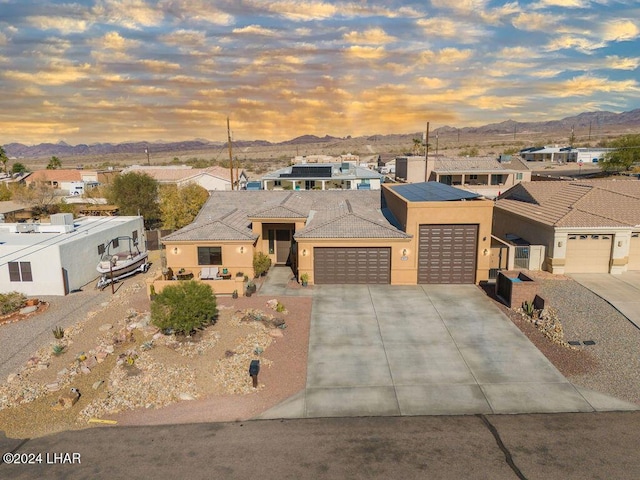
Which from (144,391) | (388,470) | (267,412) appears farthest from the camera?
(144,391)

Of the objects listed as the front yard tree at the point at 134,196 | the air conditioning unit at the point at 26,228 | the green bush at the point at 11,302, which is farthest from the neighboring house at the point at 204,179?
the green bush at the point at 11,302

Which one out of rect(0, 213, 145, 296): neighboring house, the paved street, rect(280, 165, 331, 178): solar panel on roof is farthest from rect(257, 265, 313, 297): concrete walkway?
rect(280, 165, 331, 178): solar panel on roof

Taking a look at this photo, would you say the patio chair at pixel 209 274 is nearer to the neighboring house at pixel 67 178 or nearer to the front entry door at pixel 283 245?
the front entry door at pixel 283 245

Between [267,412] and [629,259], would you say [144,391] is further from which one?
[629,259]

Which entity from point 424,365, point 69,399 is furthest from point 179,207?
point 424,365

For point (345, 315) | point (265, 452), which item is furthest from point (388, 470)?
point (345, 315)

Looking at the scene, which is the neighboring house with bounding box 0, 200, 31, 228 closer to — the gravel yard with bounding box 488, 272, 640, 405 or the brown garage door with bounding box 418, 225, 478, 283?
the brown garage door with bounding box 418, 225, 478, 283
